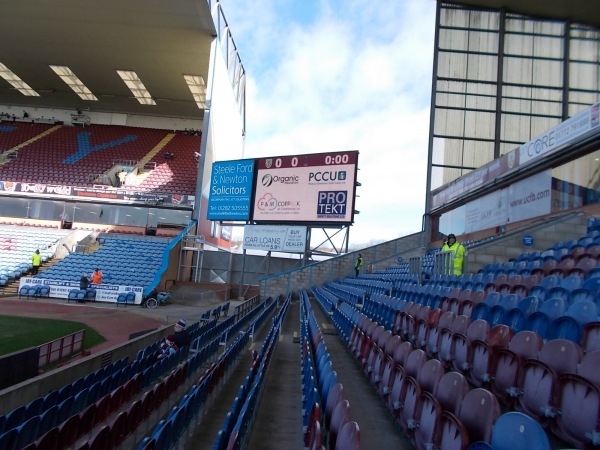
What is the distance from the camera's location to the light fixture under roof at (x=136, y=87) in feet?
88.4

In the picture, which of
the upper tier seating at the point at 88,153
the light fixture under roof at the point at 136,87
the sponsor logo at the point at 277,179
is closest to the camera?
the sponsor logo at the point at 277,179

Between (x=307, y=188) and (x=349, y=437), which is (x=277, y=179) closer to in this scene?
(x=307, y=188)

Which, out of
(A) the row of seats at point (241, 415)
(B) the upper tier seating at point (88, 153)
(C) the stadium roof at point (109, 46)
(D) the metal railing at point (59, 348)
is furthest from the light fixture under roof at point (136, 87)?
(A) the row of seats at point (241, 415)

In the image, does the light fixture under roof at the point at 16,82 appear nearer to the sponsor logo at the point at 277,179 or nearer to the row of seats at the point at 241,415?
the sponsor logo at the point at 277,179

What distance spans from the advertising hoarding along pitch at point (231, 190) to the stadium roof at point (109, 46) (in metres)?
7.30

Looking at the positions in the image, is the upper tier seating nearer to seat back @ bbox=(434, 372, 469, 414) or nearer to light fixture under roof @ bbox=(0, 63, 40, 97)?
light fixture under roof @ bbox=(0, 63, 40, 97)

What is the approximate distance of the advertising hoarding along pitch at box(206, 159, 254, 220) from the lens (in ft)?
65.3

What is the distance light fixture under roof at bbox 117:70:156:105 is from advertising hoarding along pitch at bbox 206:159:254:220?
1091 centimetres

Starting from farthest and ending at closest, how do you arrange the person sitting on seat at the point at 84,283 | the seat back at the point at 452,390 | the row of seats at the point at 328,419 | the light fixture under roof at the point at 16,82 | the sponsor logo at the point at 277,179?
1. the light fixture under roof at the point at 16,82
2. the sponsor logo at the point at 277,179
3. the person sitting on seat at the point at 84,283
4. the seat back at the point at 452,390
5. the row of seats at the point at 328,419

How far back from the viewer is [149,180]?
2684 cm

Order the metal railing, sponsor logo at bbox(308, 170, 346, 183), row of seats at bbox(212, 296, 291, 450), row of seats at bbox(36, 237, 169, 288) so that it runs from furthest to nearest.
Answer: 1. row of seats at bbox(36, 237, 169, 288)
2. sponsor logo at bbox(308, 170, 346, 183)
3. the metal railing
4. row of seats at bbox(212, 296, 291, 450)

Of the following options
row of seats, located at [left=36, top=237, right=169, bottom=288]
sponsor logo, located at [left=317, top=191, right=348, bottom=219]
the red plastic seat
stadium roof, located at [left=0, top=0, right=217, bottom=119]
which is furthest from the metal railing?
stadium roof, located at [left=0, top=0, right=217, bottom=119]

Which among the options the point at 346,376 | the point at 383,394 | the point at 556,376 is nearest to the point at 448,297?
the point at 346,376

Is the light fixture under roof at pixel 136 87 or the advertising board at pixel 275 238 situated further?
the light fixture under roof at pixel 136 87
